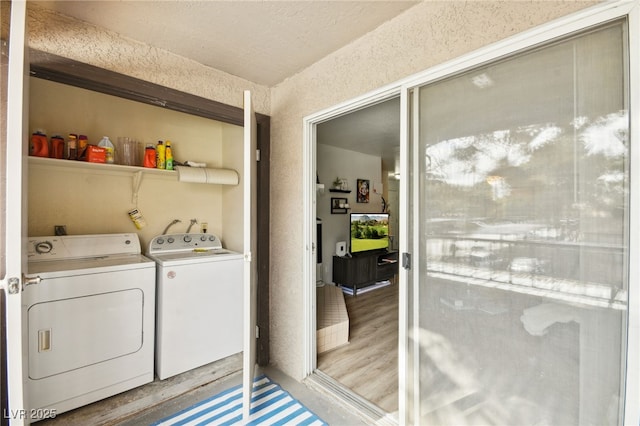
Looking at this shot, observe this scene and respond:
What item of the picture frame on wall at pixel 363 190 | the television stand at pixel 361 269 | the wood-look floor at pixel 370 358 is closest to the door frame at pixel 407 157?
the wood-look floor at pixel 370 358

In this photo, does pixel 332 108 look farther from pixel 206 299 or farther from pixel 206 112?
pixel 206 299

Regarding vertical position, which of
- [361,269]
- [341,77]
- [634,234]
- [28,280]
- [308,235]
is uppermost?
[341,77]

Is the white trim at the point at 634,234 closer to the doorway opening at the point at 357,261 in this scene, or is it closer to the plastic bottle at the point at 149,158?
the doorway opening at the point at 357,261

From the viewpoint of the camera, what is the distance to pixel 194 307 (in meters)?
2.33

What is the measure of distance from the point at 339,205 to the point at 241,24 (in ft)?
11.1

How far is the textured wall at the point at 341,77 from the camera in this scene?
1.20 meters

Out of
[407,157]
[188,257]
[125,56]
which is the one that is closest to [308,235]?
[407,157]

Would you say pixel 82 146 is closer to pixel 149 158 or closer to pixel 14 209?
pixel 149 158

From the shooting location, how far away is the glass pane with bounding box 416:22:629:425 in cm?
98

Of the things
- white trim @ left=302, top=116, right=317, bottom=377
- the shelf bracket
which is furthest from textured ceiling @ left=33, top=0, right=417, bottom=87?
the shelf bracket

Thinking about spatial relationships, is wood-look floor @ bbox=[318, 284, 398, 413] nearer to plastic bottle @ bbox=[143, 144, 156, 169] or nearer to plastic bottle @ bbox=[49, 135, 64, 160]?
plastic bottle @ bbox=[143, 144, 156, 169]

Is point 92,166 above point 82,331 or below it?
above

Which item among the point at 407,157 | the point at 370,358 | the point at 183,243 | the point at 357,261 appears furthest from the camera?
the point at 357,261

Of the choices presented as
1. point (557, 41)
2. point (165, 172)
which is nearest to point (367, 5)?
point (557, 41)
